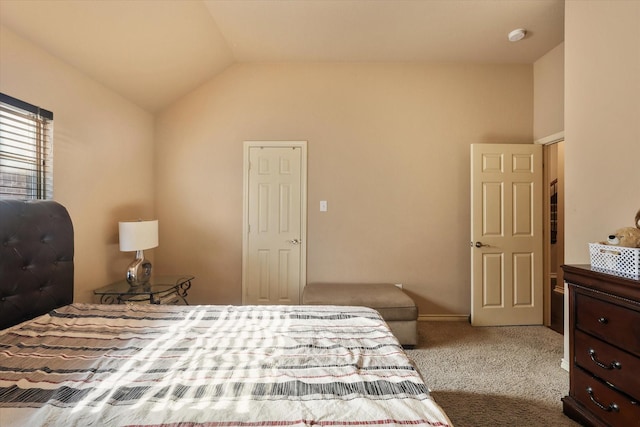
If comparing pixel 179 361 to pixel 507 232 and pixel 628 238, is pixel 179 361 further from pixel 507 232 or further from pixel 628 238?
pixel 507 232

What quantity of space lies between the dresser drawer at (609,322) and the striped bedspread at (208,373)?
1.12 metres

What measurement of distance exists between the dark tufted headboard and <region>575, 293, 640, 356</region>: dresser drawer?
10.5 feet

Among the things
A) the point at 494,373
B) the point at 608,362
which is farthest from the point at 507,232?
the point at 608,362

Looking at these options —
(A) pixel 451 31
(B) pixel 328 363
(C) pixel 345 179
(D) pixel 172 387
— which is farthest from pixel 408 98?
(D) pixel 172 387

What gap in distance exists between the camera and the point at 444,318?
3.07 metres

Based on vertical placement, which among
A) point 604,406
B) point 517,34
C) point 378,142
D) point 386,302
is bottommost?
point 604,406

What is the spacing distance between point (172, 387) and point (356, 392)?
2.02ft

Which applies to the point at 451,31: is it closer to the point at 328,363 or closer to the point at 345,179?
the point at 345,179

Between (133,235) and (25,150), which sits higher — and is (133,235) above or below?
below

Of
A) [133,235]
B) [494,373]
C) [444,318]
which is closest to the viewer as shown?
[494,373]

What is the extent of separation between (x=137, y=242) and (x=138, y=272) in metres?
0.30

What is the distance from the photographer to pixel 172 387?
904 mm

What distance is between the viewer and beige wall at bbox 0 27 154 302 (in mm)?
1825

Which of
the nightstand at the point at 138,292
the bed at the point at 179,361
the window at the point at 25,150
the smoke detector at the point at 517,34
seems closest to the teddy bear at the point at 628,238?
the bed at the point at 179,361
